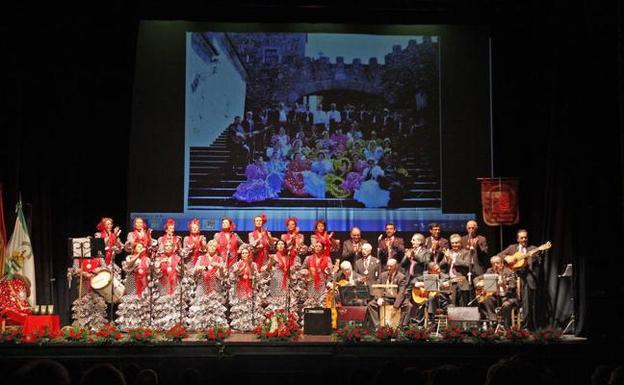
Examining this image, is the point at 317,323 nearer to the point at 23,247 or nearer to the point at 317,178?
the point at 317,178

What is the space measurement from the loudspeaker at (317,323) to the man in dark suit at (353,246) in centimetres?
228

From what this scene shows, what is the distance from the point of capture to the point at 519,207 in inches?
565

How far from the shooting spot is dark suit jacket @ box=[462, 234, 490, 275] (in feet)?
42.5

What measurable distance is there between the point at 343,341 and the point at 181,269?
11.2 ft

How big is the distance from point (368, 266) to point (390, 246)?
643 millimetres

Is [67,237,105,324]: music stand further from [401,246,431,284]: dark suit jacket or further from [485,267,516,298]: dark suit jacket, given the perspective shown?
[485,267,516,298]: dark suit jacket

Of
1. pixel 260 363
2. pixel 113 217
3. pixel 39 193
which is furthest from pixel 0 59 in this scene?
pixel 260 363

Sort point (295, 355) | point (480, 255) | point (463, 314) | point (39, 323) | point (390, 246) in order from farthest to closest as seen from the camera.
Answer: point (480, 255) → point (390, 246) → point (463, 314) → point (39, 323) → point (295, 355)

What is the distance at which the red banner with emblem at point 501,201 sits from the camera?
1319 cm

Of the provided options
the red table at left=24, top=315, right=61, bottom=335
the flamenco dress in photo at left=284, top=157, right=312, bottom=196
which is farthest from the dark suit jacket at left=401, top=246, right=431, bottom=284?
the red table at left=24, top=315, right=61, bottom=335

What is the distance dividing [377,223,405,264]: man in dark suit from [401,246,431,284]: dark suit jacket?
0.34 metres

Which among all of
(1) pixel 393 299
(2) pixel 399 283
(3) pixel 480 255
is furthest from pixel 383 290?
(3) pixel 480 255

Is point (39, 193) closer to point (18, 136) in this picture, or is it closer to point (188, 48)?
point (18, 136)

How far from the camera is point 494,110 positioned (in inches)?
578
